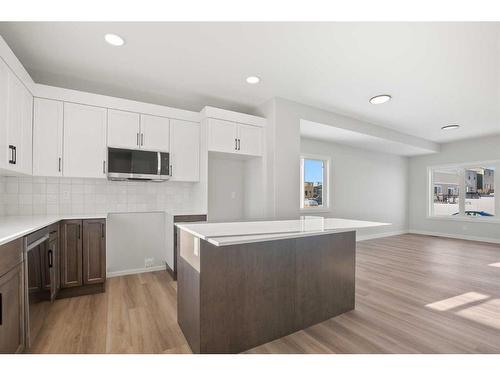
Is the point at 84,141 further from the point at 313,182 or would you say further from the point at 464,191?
the point at 464,191

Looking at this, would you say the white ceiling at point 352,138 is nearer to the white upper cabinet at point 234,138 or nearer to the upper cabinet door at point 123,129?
the white upper cabinet at point 234,138

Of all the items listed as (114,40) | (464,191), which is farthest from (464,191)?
(114,40)

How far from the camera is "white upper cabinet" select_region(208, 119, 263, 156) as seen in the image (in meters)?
3.35

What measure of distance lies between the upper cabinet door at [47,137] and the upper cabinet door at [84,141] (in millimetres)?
58

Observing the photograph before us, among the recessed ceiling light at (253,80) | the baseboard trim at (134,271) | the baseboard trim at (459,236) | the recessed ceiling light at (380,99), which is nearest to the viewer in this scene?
the recessed ceiling light at (253,80)

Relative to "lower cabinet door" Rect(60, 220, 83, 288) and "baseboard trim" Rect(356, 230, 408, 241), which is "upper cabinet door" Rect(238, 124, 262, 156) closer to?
"lower cabinet door" Rect(60, 220, 83, 288)

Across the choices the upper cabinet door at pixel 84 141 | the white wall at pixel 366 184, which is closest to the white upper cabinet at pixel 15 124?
the upper cabinet door at pixel 84 141

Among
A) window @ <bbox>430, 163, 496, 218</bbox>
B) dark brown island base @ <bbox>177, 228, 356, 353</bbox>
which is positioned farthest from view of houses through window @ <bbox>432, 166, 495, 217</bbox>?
dark brown island base @ <bbox>177, 228, 356, 353</bbox>

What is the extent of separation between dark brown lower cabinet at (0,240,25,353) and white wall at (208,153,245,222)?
8.04 feet

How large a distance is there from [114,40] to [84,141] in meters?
1.26

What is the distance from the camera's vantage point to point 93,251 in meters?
2.68

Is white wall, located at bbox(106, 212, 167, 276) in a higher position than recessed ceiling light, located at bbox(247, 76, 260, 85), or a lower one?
lower

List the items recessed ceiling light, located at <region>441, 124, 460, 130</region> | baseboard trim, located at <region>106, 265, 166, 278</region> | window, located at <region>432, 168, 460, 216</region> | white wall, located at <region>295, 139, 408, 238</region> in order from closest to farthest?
baseboard trim, located at <region>106, 265, 166, 278</region>, recessed ceiling light, located at <region>441, 124, 460, 130</region>, white wall, located at <region>295, 139, 408, 238</region>, window, located at <region>432, 168, 460, 216</region>

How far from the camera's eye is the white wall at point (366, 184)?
225 inches
